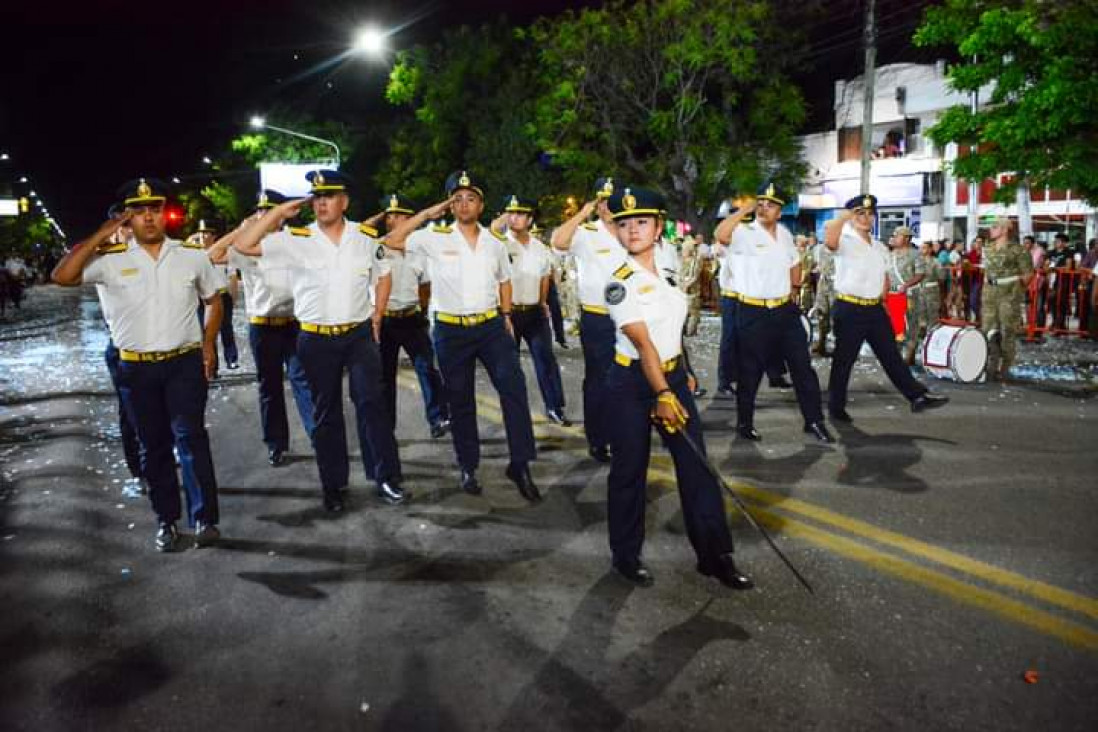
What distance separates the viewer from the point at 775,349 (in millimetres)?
7805

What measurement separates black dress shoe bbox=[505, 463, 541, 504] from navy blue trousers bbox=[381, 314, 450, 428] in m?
1.99

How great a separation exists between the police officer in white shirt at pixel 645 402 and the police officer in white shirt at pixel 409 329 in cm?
374

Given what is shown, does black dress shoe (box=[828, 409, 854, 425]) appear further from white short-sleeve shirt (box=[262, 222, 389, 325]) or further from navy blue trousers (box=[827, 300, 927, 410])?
white short-sleeve shirt (box=[262, 222, 389, 325])

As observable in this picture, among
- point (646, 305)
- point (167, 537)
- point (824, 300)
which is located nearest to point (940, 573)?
point (646, 305)

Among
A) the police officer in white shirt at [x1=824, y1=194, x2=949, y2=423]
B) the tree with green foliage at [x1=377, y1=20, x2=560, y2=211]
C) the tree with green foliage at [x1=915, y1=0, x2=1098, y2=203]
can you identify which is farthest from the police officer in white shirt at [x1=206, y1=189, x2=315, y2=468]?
the tree with green foliage at [x1=377, y1=20, x2=560, y2=211]

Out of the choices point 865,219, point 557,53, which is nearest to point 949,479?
point 865,219

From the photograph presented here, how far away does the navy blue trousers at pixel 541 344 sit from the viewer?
8477 mm

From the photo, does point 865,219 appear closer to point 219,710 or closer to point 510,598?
point 510,598

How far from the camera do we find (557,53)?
95.6 ft

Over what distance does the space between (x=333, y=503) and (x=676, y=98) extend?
25012 millimetres

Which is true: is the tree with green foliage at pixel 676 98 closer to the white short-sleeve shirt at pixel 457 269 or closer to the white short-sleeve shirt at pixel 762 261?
the white short-sleeve shirt at pixel 762 261

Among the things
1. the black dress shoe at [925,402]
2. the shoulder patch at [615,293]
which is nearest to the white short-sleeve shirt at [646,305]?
the shoulder patch at [615,293]

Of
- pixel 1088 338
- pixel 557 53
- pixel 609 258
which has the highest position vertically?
pixel 557 53

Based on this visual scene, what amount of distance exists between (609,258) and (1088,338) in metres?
11.7
